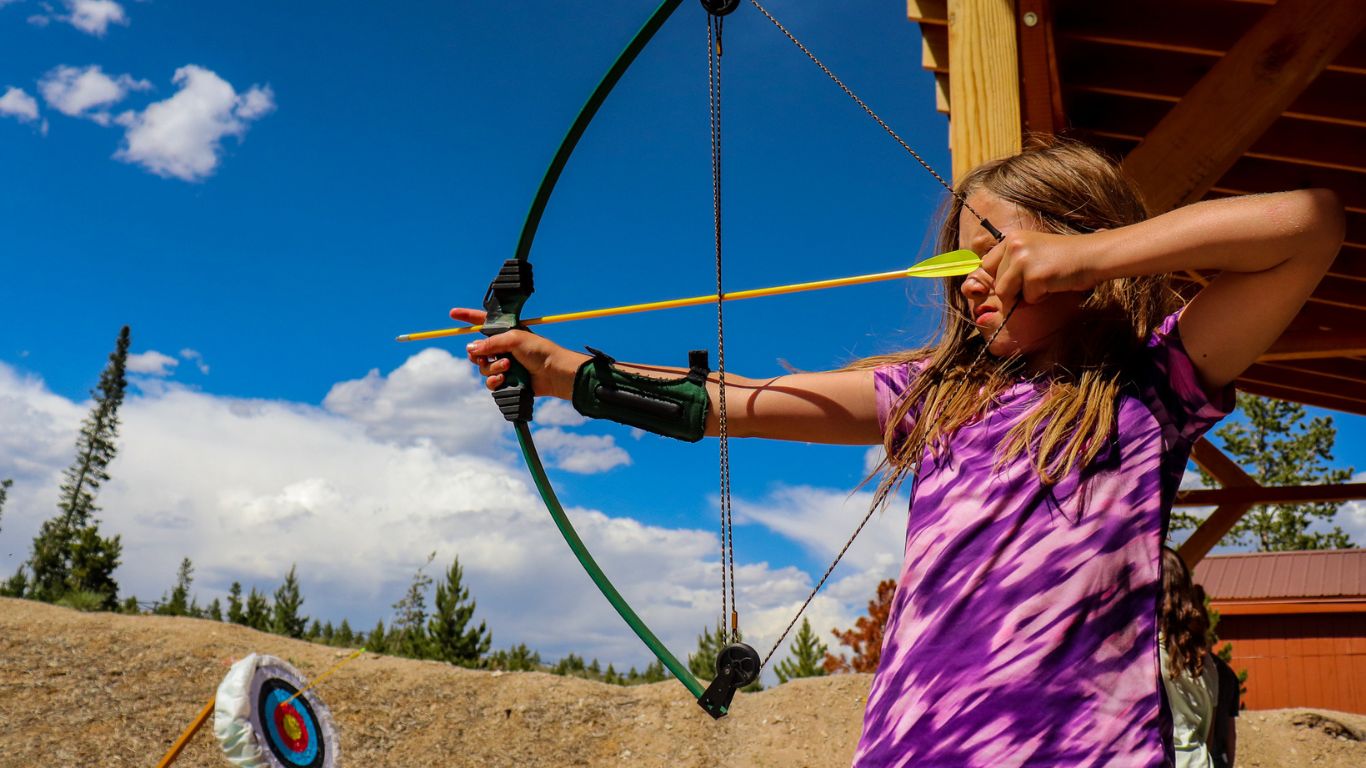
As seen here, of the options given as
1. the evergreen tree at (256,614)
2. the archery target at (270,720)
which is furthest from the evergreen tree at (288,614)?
the archery target at (270,720)

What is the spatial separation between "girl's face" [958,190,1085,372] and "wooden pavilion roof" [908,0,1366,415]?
72cm

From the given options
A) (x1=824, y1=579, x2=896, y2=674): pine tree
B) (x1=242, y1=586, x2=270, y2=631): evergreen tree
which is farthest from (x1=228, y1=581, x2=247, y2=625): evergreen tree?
(x1=824, y1=579, x2=896, y2=674): pine tree

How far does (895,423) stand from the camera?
4.46ft

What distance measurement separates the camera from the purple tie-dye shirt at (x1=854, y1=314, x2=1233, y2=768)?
101 centimetres

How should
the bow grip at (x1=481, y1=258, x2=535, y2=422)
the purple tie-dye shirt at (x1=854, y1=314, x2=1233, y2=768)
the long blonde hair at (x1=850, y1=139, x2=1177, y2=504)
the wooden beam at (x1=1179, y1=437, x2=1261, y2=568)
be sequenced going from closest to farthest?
the purple tie-dye shirt at (x1=854, y1=314, x2=1233, y2=768), the long blonde hair at (x1=850, y1=139, x2=1177, y2=504), the bow grip at (x1=481, y1=258, x2=535, y2=422), the wooden beam at (x1=1179, y1=437, x2=1261, y2=568)

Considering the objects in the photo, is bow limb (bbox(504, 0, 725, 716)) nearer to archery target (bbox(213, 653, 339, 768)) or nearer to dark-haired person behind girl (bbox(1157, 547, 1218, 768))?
dark-haired person behind girl (bbox(1157, 547, 1218, 768))

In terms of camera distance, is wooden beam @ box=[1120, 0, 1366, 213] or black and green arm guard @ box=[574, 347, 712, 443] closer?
black and green arm guard @ box=[574, 347, 712, 443]

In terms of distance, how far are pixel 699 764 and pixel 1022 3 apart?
525 centimetres

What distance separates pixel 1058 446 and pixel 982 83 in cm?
118

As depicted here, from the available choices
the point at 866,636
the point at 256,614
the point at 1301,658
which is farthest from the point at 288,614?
the point at 1301,658

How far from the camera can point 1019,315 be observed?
1278 mm

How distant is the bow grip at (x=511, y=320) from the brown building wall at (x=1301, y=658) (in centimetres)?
1188

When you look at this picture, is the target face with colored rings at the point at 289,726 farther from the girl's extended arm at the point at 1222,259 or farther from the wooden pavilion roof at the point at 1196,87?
the girl's extended arm at the point at 1222,259

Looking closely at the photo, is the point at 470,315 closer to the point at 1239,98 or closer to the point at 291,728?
the point at 1239,98
